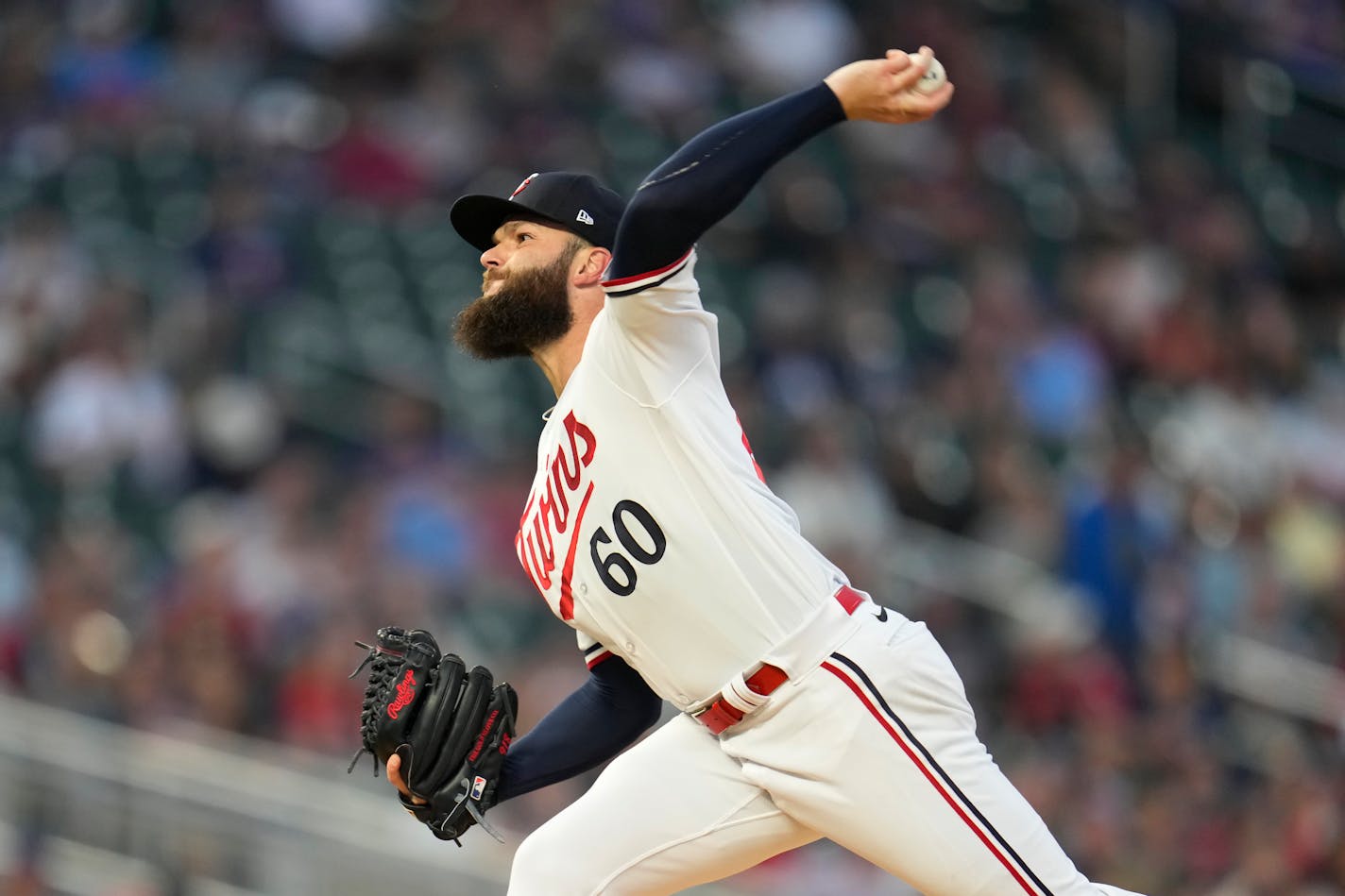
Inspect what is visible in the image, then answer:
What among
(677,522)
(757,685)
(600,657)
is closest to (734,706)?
(757,685)

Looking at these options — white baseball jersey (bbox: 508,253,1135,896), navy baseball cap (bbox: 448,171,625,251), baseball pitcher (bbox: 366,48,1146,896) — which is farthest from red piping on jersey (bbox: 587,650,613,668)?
navy baseball cap (bbox: 448,171,625,251)

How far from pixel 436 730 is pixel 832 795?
72cm

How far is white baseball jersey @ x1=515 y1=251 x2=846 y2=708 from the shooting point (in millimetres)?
3268

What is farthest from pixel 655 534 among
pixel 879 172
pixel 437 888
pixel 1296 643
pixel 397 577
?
pixel 879 172

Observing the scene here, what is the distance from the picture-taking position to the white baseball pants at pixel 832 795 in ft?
10.5

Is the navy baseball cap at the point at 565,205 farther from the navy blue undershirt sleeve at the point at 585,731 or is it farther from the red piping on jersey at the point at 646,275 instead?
the navy blue undershirt sleeve at the point at 585,731

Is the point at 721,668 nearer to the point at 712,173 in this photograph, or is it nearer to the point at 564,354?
the point at 564,354

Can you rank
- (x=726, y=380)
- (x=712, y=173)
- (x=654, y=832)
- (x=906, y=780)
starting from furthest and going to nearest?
(x=726, y=380) < (x=654, y=832) < (x=906, y=780) < (x=712, y=173)

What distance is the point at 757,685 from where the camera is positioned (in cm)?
327

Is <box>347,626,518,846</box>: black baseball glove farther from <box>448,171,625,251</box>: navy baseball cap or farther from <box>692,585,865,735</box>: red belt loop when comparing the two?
<box>448,171,625,251</box>: navy baseball cap

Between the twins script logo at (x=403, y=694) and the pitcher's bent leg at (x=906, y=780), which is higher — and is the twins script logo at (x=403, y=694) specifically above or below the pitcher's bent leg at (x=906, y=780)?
below

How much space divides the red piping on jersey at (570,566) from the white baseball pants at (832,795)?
29 centimetres

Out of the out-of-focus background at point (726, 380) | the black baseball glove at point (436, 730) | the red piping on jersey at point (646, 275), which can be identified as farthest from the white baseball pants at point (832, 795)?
the out-of-focus background at point (726, 380)

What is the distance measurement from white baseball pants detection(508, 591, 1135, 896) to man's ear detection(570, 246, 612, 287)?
0.78 metres
